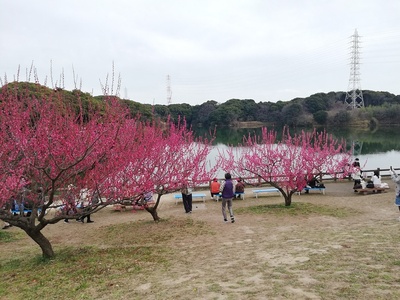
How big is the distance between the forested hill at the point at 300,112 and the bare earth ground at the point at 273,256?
5715 centimetres

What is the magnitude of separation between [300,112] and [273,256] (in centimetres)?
8164

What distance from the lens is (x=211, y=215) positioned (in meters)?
13.2

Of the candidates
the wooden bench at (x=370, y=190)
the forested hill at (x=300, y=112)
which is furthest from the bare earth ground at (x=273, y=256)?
the forested hill at (x=300, y=112)

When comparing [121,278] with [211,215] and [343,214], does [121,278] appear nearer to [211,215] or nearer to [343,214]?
[211,215]

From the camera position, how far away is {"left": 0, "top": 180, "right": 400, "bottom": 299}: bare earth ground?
5258 mm

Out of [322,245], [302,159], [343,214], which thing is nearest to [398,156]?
[302,159]

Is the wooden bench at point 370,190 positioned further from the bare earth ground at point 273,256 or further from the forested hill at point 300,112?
the forested hill at point 300,112

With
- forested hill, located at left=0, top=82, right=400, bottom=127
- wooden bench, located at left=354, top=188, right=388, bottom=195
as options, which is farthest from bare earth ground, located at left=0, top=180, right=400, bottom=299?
forested hill, located at left=0, top=82, right=400, bottom=127

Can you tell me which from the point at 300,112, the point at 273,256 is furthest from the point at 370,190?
the point at 300,112

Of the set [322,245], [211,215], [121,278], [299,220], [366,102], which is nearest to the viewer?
[121,278]

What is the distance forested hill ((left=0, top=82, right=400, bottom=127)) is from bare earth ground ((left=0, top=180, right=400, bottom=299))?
188 feet

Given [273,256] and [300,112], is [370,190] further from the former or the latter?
[300,112]

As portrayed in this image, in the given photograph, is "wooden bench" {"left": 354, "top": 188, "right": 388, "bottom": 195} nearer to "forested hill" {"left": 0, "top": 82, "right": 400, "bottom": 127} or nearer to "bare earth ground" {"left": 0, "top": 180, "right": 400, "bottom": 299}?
"bare earth ground" {"left": 0, "top": 180, "right": 400, "bottom": 299}

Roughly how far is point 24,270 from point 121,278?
9.34ft
